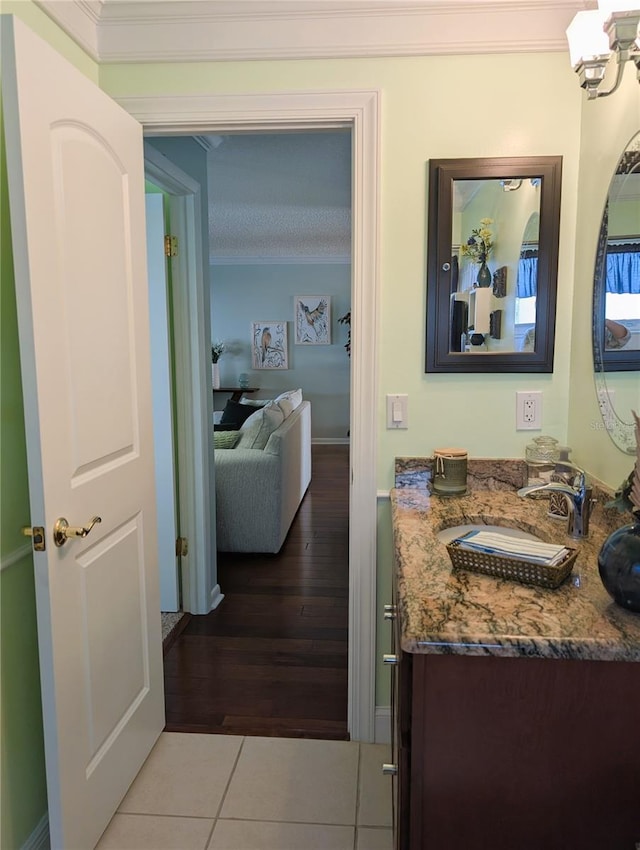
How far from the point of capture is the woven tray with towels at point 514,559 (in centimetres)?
116

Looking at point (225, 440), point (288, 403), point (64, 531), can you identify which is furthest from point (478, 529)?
point (288, 403)

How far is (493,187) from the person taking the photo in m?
1.84

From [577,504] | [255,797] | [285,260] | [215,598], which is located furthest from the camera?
[285,260]

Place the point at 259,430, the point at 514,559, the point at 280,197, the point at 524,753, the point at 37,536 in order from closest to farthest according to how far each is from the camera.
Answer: the point at 524,753
the point at 514,559
the point at 37,536
the point at 259,430
the point at 280,197

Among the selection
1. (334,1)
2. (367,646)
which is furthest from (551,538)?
(334,1)

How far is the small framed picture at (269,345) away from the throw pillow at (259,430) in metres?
3.58

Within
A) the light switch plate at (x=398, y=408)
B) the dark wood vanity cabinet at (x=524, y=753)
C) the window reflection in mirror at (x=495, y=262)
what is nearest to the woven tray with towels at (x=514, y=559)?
the dark wood vanity cabinet at (x=524, y=753)

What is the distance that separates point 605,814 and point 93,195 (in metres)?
1.80

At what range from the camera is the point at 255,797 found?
1841 millimetres

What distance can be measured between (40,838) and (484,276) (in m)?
2.11

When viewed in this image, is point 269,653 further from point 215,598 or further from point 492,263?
point 492,263

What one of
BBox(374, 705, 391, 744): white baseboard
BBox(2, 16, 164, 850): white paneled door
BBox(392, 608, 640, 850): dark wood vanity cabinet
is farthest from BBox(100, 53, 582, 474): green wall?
BBox(392, 608, 640, 850): dark wood vanity cabinet

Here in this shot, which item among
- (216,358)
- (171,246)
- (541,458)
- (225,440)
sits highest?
(171,246)

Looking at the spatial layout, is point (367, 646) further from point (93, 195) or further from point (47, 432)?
point (93, 195)
